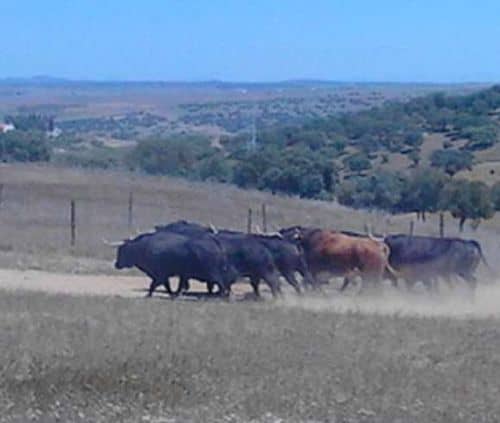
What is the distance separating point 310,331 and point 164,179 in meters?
45.4

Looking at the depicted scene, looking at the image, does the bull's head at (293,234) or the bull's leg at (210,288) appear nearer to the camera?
the bull's leg at (210,288)

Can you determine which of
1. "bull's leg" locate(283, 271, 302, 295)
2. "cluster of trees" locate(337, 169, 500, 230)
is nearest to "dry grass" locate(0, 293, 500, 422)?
"bull's leg" locate(283, 271, 302, 295)

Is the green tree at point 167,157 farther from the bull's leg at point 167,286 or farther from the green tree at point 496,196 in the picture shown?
the bull's leg at point 167,286

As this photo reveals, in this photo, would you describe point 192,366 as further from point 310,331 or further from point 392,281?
point 392,281

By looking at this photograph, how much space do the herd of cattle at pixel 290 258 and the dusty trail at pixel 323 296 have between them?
446mm

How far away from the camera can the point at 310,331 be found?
18.4 meters

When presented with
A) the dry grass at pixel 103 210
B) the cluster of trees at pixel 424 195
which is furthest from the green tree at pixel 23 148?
the cluster of trees at pixel 424 195

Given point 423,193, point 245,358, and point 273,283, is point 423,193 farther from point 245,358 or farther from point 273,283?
point 245,358

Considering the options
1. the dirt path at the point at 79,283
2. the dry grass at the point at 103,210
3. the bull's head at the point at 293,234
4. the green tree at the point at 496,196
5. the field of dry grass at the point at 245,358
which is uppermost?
the field of dry grass at the point at 245,358

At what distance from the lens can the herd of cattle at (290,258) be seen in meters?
26.0

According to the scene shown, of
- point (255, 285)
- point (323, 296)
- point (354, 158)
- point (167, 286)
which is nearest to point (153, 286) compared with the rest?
point (167, 286)

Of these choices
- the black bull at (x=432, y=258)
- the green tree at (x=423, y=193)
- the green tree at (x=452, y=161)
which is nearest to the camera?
the black bull at (x=432, y=258)

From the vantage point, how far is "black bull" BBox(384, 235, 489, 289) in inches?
1105

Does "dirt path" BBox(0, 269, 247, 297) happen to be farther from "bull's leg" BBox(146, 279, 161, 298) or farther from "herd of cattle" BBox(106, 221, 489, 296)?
"herd of cattle" BBox(106, 221, 489, 296)
